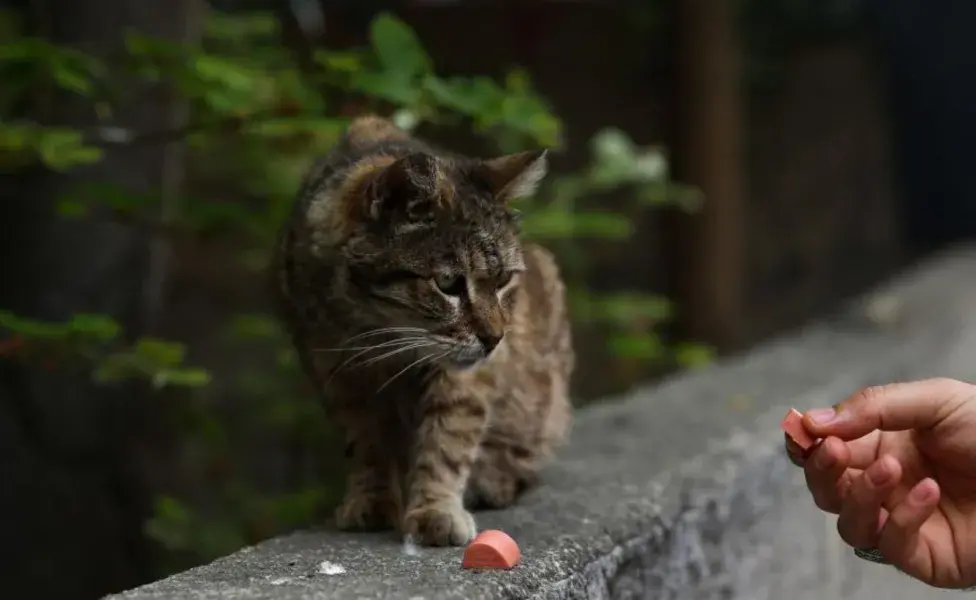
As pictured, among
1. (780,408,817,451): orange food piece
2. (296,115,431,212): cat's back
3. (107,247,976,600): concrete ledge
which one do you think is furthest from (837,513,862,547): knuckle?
(296,115,431,212): cat's back

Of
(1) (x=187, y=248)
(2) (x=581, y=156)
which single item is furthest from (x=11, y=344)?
(2) (x=581, y=156)

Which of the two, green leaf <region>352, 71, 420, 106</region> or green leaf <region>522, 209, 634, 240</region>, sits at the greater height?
green leaf <region>352, 71, 420, 106</region>

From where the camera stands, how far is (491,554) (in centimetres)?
134

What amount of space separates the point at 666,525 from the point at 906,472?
401 mm

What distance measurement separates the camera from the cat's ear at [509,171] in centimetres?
164

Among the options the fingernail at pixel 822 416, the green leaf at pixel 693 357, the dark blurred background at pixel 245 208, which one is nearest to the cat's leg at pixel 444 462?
the dark blurred background at pixel 245 208

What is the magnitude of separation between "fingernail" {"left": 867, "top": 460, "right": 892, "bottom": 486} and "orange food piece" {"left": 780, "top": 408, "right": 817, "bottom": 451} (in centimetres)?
10

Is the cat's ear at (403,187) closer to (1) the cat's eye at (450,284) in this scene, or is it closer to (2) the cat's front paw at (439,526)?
(1) the cat's eye at (450,284)

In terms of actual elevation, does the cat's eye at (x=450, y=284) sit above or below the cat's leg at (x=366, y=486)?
above

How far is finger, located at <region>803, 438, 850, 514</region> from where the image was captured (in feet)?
4.46

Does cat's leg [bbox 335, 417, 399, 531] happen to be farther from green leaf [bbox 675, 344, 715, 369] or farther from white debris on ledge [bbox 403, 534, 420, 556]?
green leaf [bbox 675, 344, 715, 369]

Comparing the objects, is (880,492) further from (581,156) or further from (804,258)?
(804,258)

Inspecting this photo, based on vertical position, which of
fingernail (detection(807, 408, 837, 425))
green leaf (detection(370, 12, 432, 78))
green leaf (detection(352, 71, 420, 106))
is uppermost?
green leaf (detection(370, 12, 432, 78))

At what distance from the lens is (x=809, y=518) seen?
88.2 inches
